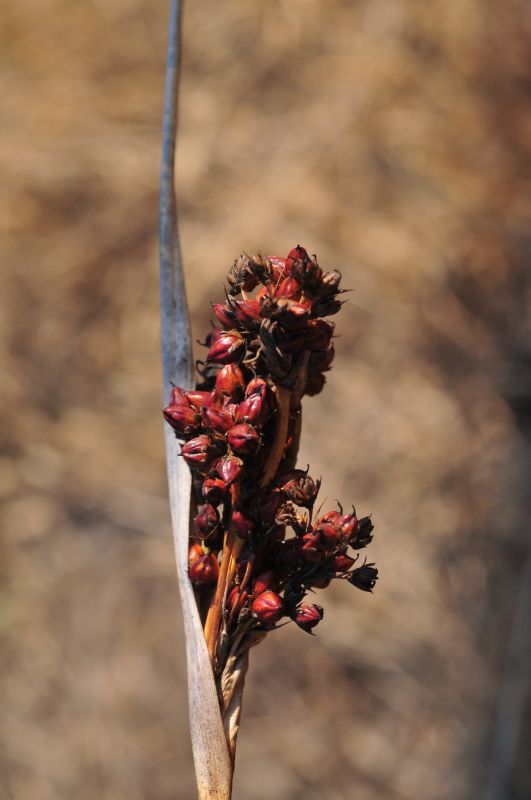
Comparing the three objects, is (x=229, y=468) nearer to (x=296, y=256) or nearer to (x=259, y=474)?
(x=259, y=474)

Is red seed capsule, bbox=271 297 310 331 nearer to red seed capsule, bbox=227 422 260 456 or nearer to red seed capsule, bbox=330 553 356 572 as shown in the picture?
red seed capsule, bbox=227 422 260 456

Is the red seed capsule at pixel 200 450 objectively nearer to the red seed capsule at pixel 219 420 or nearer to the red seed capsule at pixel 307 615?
the red seed capsule at pixel 219 420

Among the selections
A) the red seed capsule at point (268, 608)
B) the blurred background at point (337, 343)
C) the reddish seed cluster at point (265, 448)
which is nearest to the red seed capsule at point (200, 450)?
the reddish seed cluster at point (265, 448)

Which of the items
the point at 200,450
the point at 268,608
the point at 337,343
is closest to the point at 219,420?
the point at 200,450

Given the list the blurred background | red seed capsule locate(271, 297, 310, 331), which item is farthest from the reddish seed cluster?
the blurred background

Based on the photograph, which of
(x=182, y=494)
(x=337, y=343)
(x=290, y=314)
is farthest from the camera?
(x=337, y=343)
